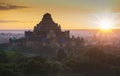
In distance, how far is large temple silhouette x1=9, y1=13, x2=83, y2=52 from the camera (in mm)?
48219

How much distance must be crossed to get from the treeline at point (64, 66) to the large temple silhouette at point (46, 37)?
17320 millimetres

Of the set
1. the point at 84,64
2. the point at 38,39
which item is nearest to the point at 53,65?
the point at 84,64

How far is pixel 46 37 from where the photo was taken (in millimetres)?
48938

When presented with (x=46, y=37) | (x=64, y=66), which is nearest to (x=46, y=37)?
(x=46, y=37)

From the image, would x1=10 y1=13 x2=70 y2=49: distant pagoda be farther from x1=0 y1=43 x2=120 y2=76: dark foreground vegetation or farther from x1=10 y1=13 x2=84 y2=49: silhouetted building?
x1=0 y1=43 x2=120 y2=76: dark foreground vegetation

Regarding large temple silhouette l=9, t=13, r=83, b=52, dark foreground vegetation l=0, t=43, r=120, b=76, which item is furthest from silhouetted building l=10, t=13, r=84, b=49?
dark foreground vegetation l=0, t=43, r=120, b=76

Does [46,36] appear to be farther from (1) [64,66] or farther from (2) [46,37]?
(1) [64,66]

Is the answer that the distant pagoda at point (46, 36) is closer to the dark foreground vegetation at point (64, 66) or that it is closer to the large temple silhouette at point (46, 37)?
the large temple silhouette at point (46, 37)

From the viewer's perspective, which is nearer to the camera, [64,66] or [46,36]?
[64,66]

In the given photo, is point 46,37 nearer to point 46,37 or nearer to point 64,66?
point 46,37

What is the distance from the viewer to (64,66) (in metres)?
27.0

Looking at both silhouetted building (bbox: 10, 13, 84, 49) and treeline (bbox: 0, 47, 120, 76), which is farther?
silhouetted building (bbox: 10, 13, 84, 49)

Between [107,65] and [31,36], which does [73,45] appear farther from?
[107,65]

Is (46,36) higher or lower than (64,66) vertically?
higher
